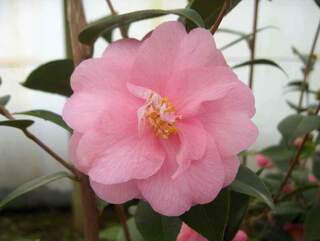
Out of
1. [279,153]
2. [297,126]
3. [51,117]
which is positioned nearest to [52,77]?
[51,117]

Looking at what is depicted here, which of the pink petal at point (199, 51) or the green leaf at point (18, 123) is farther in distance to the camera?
the green leaf at point (18, 123)

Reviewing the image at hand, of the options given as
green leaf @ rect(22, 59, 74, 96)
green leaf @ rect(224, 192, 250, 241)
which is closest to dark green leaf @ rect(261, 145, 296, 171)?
green leaf @ rect(224, 192, 250, 241)

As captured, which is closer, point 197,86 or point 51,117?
point 197,86

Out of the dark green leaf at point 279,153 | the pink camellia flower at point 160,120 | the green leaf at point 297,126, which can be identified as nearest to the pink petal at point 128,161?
the pink camellia flower at point 160,120

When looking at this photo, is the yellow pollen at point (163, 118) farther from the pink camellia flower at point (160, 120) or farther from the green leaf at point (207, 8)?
the green leaf at point (207, 8)

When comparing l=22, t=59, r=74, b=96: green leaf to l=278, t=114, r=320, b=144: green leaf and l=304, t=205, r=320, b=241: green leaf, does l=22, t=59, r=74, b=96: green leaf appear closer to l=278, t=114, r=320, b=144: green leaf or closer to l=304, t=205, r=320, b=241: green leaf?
Answer: l=278, t=114, r=320, b=144: green leaf

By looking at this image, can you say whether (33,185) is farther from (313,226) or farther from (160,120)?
(313,226)
